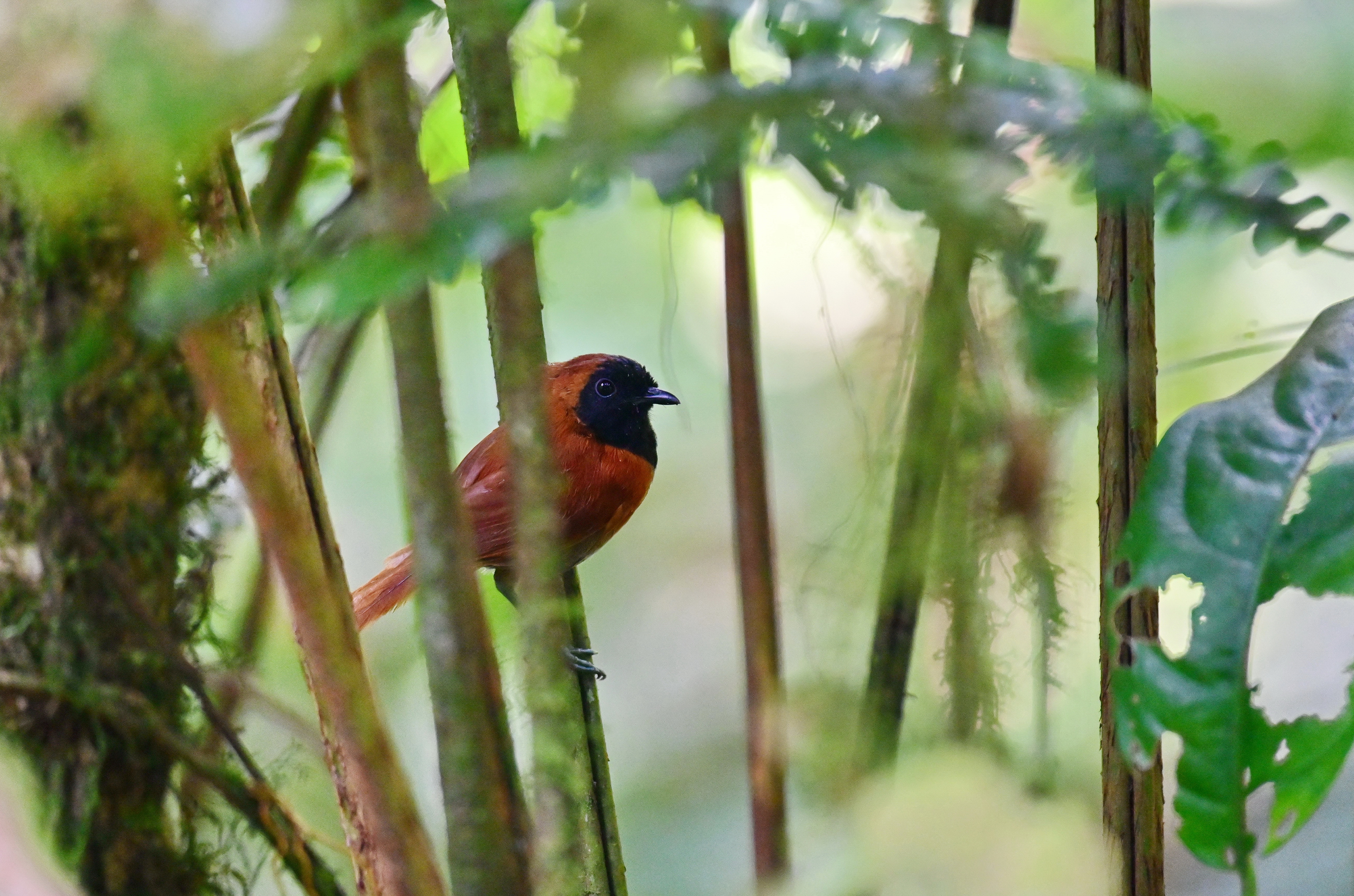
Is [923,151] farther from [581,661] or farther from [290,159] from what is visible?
[290,159]

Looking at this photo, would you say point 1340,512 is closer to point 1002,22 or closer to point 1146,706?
point 1146,706

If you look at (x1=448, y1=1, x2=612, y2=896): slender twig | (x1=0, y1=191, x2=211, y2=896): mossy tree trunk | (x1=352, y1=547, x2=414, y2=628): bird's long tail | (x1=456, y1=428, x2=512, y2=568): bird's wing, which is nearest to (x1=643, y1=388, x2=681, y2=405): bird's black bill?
(x1=456, y1=428, x2=512, y2=568): bird's wing

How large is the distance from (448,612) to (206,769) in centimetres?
65

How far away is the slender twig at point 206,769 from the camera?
1.01 m

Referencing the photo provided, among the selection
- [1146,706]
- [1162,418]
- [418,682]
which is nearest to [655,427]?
[418,682]

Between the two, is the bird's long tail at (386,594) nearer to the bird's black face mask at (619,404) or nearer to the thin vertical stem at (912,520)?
the bird's black face mask at (619,404)

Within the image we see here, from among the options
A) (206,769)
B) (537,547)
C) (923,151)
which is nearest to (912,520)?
(923,151)

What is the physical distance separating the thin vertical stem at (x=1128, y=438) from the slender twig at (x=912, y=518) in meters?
0.13

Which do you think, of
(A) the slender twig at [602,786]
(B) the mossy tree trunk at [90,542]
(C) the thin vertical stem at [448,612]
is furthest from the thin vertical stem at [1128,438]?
(B) the mossy tree trunk at [90,542]

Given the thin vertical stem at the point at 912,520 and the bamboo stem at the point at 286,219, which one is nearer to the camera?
the thin vertical stem at the point at 912,520

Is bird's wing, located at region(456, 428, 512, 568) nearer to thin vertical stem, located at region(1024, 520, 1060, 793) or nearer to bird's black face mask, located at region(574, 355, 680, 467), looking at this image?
bird's black face mask, located at region(574, 355, 680, 467)

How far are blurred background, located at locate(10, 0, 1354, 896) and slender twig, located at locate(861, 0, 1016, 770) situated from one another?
7 centimetres

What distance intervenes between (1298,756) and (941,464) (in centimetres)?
35

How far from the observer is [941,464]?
0.95 meters
